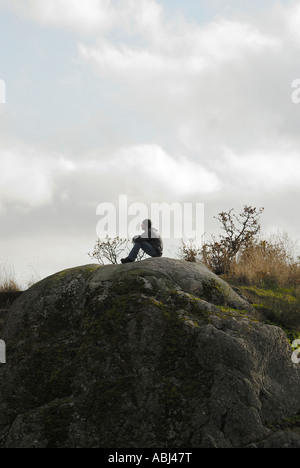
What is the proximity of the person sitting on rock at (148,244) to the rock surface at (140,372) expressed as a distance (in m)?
3.70

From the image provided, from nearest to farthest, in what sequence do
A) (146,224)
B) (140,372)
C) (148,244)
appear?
1. (140,372)
2. (148,244)
3. (146,224)

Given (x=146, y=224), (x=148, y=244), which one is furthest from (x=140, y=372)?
(x=146, y=224)

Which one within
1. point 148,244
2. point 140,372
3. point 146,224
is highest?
point 146,224

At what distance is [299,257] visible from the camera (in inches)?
563

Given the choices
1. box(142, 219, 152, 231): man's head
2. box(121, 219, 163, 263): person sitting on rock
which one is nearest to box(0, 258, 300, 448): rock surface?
box(121, 219, 163, 263): person sitting on rock

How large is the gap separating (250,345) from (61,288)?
9.31 ft

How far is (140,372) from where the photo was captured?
18.0ft

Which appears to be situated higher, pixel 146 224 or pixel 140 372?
pixel 146 224

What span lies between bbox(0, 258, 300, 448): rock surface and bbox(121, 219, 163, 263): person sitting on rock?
370 cm

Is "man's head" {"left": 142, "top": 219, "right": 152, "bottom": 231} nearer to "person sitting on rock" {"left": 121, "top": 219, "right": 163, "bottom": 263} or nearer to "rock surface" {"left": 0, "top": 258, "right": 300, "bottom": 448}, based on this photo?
"person sitting on rock" {"left": 121, "top": 219, "right": 163, "bottom": 263}

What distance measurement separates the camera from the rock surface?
5051 mm

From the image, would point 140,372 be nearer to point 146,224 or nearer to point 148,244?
point 148,244

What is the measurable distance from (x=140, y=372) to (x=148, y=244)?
5488mm

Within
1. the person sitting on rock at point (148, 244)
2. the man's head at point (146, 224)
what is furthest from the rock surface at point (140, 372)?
the man's head at point (146, 224)
